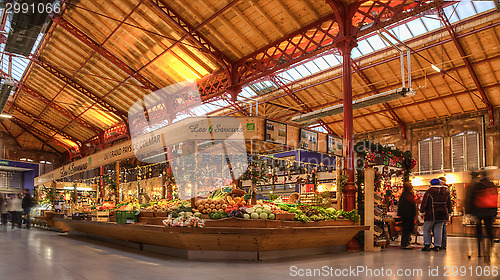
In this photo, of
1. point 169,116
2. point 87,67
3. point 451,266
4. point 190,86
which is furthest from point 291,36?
point 87,67

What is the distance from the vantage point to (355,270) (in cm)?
523

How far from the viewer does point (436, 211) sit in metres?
7.56

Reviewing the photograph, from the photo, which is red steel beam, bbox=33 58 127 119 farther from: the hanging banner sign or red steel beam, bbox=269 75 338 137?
the hanging banner sign

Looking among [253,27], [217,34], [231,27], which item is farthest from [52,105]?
[253,27]

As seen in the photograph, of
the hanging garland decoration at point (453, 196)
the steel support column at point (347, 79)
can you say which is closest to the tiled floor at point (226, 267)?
the steel support column at point (347, 79)

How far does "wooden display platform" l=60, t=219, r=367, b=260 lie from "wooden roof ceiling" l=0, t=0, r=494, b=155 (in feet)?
19.0

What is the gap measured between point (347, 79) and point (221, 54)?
6.55m

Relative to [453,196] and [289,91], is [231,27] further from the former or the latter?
[453,196]

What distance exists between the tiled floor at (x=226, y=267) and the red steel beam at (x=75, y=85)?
14490 millimetres

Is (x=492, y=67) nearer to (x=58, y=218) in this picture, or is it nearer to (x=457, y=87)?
(x=457, y=87)

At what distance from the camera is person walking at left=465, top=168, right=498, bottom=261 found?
5.60m

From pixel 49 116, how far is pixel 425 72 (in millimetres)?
23702

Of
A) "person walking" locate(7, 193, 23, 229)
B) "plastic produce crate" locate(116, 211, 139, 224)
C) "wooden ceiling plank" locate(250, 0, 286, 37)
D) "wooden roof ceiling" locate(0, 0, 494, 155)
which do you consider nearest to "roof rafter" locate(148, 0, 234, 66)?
"wooden roof ceiling" locate(0, 0, 494, 155)

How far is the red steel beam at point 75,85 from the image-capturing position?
19.2m
